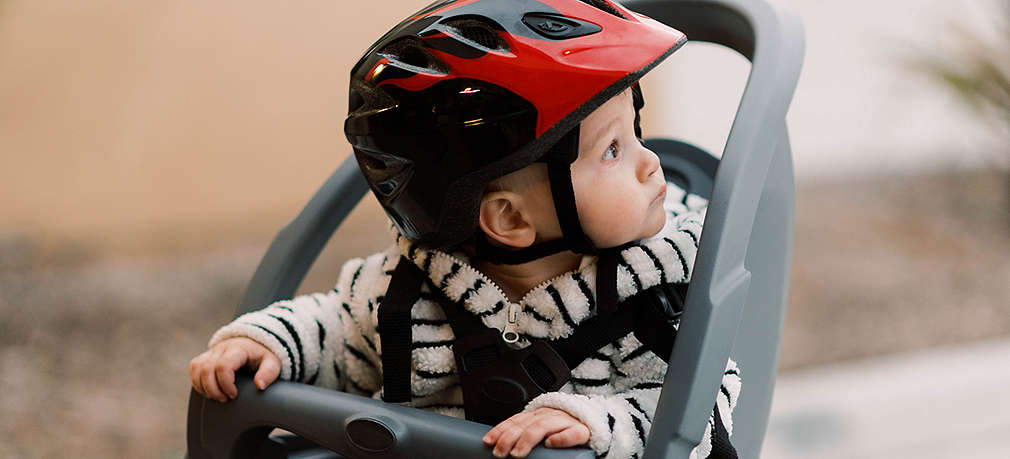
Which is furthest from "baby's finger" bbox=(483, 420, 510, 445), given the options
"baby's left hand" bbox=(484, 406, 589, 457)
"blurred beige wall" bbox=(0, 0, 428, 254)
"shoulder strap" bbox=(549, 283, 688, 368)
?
"blurred beige wall" bbox=(0, 0, 428, 254)

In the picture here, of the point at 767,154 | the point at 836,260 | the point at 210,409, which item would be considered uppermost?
the point at 767,154

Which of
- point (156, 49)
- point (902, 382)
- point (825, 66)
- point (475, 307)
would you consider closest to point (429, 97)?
point (475, 307)

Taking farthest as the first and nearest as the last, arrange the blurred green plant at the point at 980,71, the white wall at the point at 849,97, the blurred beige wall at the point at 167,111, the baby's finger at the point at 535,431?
the white wall at the point at 849,97, the blurred beige wall at the point at 167,111, the blurred green plant at the point at 980,71, the baby's finger at the point at 535,431

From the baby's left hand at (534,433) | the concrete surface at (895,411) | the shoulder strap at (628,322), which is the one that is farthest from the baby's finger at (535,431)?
the concrete surface at (895,411)

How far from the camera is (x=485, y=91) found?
63 centimetres

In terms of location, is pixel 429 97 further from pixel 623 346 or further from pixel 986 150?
pixel 986 150

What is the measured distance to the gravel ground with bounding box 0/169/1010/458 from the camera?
173 cm

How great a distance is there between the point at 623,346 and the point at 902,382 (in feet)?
4.53

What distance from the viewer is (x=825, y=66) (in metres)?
2.73

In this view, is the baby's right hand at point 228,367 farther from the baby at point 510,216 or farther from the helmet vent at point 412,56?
the helmet vent at point 412,56

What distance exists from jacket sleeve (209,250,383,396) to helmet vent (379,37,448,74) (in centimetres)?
20

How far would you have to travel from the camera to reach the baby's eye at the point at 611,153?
68 cm

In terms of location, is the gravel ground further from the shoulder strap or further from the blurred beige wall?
the shoulder strap

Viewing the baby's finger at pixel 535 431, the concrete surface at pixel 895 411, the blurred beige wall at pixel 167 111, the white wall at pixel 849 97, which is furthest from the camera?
the white wall at pixel 849 97
